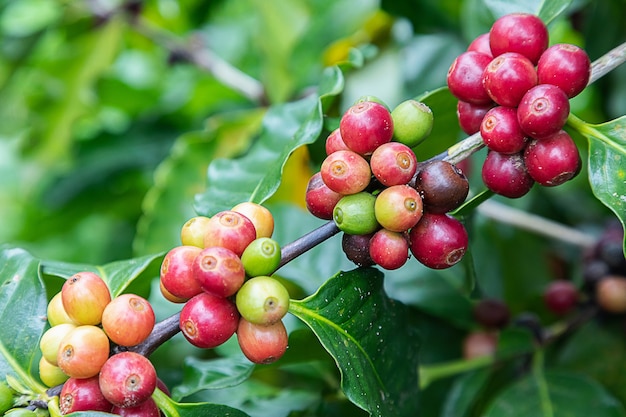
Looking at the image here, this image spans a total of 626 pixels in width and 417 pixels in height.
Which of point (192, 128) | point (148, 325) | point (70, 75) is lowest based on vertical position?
point (192, 128)

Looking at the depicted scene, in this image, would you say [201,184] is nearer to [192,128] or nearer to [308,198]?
[192,128]

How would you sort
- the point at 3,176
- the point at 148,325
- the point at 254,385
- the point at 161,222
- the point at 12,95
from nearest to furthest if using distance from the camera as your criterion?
the point at 148,325
the point at 254,385
the point at 161,222
the point at 12,95
the point at 3,176

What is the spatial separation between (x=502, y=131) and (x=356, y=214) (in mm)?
216

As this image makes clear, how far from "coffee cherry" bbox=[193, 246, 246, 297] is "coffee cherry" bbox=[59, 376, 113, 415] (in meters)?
0.19

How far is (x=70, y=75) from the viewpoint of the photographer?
241 cm

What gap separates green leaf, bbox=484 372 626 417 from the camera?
51.1 inches

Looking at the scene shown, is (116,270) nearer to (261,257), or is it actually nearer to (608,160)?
(261,257)

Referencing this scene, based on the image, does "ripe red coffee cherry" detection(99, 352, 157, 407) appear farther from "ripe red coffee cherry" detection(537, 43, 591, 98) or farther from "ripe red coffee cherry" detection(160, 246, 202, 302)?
Result: "ripe red coffee cherry" detection(537, 43, 591, 98)

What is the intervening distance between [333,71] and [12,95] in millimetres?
2213

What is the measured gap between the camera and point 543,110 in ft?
2.77

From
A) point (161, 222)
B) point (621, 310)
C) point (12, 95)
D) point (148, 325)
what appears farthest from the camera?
point (12, 95)

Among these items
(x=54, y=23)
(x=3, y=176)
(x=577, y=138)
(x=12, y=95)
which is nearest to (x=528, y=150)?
(x=577, y=138)

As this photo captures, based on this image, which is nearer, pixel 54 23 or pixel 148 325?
pixel 148 325

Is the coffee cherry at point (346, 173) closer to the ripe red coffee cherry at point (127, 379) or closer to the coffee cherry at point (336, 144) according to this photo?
the coffee cherry at point (336, 144)
